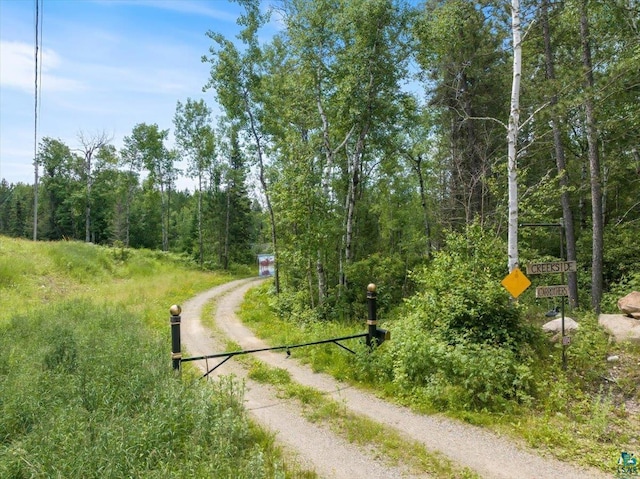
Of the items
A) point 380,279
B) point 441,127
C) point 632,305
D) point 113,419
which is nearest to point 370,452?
point 113,419

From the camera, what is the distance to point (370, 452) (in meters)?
4.45

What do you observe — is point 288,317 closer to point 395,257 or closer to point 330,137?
point 395,257

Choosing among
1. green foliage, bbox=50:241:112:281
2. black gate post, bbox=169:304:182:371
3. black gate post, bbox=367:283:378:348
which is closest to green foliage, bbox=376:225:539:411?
black gate post, bbox=367:283:378:348

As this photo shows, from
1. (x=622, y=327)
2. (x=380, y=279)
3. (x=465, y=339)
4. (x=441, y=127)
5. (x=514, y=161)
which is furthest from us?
(x=441, y=127)

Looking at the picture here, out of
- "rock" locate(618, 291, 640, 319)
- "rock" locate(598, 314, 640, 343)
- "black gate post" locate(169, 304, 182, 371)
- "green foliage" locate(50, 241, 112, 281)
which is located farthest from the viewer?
"green foliage" locate(50, 241, 112, 281)

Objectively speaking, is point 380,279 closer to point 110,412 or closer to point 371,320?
point 371,320

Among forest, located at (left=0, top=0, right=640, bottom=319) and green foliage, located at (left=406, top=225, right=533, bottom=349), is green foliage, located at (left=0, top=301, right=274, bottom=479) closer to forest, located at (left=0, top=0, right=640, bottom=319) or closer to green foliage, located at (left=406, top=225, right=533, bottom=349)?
green foliage, located at (left=406, top=225, right=533, bottom=349)

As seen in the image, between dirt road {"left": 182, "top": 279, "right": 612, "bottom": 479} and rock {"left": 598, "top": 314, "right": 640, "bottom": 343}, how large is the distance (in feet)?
13.1

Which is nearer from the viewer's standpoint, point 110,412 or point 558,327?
point 110,412

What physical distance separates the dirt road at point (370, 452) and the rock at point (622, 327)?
4.00 meters

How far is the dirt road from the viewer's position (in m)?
4.02

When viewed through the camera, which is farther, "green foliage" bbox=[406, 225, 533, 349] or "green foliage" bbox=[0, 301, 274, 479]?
"green foliage" bbox=[406, 225, 533, 349]

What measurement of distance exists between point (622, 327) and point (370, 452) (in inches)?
234

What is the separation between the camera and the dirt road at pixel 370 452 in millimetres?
4016
